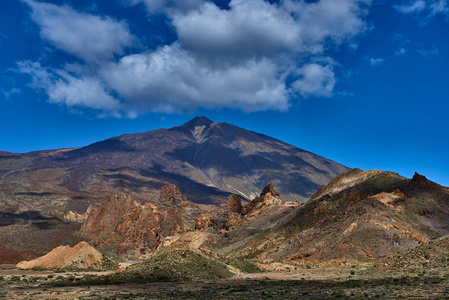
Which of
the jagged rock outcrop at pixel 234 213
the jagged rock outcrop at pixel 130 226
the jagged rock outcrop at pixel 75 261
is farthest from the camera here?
the jagged rock outcrop at pixel 130 226

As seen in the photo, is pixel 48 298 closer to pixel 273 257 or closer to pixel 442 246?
pixel 442 246

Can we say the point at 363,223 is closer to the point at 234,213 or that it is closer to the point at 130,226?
the point at 234,213

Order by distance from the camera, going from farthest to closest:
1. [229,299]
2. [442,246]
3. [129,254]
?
[129,254]
[442,246]
[229,299]

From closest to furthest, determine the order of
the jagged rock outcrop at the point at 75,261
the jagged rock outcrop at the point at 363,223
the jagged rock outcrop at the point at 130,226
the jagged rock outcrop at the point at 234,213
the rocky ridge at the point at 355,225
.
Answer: the jagged rock outcrop at the point at 363,223 < the rocky ridge at the point at 355,225 < the jagged rock outcrop at the point at 75,261 < the jagged rock outcrop at the point at 234,213 < the jagged rock outcrop at the point at 130,226

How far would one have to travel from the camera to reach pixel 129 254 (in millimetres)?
148250

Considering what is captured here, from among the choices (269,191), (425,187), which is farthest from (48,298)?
(269,191)

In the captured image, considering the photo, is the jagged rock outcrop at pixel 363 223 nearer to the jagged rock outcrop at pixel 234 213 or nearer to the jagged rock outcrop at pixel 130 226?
the jagged rock outcrop at pixel 234 213

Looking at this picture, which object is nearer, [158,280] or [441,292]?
[441,292]

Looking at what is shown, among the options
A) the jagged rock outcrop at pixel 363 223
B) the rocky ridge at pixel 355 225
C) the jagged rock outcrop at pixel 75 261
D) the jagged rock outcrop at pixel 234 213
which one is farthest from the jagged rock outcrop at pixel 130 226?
the jagged rock outcrop at pixel 75 261

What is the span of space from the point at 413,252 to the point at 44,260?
8452 centimetres

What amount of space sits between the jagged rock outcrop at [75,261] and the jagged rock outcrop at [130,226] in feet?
197

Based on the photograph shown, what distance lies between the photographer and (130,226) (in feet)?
541

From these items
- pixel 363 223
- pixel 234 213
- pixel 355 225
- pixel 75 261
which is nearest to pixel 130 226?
pixel 234 213

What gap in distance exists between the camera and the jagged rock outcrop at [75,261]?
274 ft
